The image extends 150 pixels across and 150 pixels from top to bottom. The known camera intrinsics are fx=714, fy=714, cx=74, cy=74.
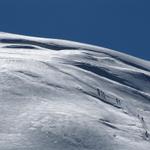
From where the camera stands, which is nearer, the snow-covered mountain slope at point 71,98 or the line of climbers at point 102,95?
the snow-covered mountain slope at point 71,98

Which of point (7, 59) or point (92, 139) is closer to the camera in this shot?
point (92, 139)

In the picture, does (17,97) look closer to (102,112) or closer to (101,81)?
(102,112)

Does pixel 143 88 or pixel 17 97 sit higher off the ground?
pixel 143 88

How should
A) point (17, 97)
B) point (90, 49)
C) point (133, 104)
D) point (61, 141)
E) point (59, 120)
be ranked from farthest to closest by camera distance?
point (90, 49), point (133, 104), point (17, 97), point (59, 120), point (61, 141)

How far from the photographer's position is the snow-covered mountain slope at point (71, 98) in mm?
1788

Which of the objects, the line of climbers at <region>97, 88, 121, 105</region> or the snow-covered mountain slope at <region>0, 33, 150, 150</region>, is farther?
the line of climbers at <region>97, 88, 121, 105</region>

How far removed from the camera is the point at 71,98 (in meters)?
2.11

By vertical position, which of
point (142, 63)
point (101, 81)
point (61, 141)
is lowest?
point (61, 141)

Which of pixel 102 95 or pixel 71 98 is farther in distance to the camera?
pixel 102 95

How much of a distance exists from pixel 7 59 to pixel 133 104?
18.0 inches

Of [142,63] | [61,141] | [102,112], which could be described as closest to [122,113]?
[102,112]

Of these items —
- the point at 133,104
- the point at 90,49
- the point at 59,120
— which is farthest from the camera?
the point at 90,49

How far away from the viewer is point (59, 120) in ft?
6.12

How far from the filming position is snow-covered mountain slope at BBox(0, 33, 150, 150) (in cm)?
179
